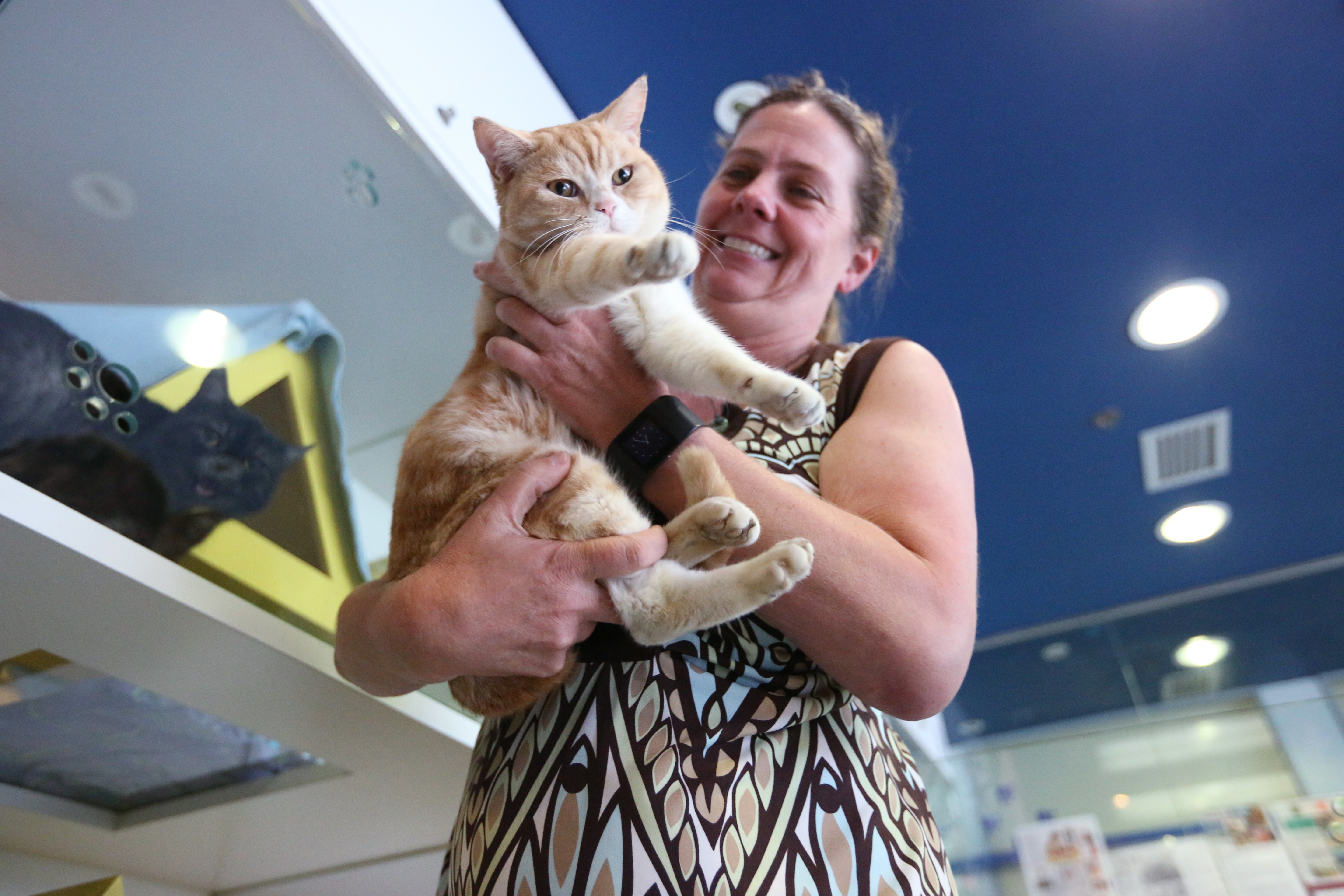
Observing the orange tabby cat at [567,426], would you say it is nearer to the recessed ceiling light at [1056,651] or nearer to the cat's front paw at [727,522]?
the cat's front paw at [727,522]

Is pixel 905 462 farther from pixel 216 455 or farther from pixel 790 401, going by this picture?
pixel 216 455

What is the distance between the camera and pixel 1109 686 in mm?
2637

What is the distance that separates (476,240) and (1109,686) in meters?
2.48

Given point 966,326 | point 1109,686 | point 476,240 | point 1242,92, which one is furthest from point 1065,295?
point 476,240

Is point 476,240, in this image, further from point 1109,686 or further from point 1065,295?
point 1109,686

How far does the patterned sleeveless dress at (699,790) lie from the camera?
0.59 m

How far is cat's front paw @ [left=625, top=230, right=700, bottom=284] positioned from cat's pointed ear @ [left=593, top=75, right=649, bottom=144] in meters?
0.42

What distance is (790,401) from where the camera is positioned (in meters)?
0.73

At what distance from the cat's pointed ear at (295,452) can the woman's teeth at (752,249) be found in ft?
2.01

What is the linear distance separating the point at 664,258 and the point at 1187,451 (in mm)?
2442

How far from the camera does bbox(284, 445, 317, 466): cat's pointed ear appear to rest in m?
1.02

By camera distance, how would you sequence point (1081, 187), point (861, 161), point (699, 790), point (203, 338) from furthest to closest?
point (1081, 187), point (861, 161), point (203, 338), point (699, 790)

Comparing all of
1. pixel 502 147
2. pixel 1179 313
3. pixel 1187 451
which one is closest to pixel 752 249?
pixel 502 147

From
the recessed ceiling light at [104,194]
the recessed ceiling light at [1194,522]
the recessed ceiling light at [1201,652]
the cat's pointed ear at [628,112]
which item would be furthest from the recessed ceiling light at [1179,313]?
Result: the recessed ceiling light at [104,194]
